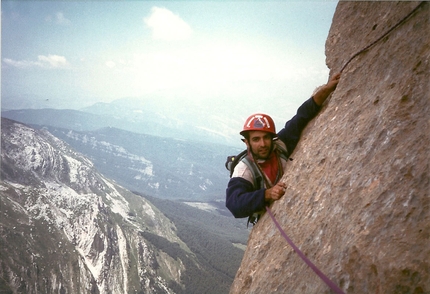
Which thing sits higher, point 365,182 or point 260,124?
point 260,124

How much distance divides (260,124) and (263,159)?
2.59 ft

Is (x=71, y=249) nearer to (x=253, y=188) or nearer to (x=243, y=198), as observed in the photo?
(x=253, y=188)

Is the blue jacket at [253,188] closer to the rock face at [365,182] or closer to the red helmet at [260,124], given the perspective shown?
the rock face at [365,182]

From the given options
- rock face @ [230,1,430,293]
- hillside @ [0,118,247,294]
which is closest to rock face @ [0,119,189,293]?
hillside @ [0,118,247,294]

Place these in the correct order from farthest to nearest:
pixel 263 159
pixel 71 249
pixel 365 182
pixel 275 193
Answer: pixel 71 249 < pixel 263 159 < pixel 275 193 < pixel 365 182

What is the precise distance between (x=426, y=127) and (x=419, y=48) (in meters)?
1.26

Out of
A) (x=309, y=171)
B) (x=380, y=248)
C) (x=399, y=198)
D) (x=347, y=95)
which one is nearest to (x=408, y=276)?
(x=380, y=248)

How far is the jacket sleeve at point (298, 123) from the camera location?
5.68 m

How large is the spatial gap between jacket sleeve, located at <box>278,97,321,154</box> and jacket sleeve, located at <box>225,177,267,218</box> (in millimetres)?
1783

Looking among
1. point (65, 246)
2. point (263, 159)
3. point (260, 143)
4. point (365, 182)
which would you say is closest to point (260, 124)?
point (260, 143)

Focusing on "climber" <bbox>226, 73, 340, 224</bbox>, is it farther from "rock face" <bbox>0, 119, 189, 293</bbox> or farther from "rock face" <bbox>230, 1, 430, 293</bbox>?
"rock face" <bbox>0, 119, 189, 293</bbox>

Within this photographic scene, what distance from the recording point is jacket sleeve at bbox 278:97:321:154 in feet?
18.7

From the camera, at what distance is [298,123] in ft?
19.3

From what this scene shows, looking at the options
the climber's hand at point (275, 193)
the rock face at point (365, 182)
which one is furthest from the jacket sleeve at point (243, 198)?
the rock face at point (365, 182)
